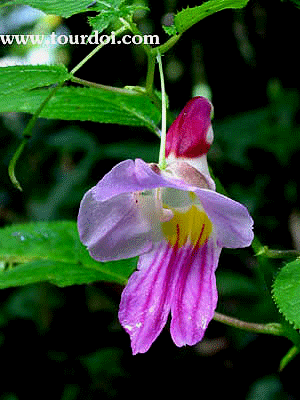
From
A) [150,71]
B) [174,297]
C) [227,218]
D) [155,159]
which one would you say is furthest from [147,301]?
[155,159]

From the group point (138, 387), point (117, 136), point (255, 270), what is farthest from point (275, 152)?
point (138, 387)

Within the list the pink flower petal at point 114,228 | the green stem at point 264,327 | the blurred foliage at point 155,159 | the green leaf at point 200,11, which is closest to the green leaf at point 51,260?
the green stem at point 264,327

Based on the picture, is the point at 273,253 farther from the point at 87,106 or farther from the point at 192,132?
the point at 87,106

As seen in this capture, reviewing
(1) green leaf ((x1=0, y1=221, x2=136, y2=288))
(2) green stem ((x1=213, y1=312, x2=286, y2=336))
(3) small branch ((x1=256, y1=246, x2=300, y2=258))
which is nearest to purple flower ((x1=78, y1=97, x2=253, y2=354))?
(3) small branch ((x1=256, y1=246, x2=300, y2=258))

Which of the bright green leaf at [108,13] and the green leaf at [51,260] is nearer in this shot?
the bright green leaf at [108,13]

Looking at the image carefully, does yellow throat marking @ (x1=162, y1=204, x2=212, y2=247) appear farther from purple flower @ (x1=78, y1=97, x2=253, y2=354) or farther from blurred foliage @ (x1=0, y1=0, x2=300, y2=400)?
blurred foliage @ (x1=0, y1=0, x2=300, y2=400)

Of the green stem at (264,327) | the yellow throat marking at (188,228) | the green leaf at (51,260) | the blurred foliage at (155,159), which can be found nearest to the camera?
the yellow throat marking at (188,228)

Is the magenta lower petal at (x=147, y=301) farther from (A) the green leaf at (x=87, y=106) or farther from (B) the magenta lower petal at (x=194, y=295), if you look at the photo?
(A) the green leaf at (x=87, y=106)

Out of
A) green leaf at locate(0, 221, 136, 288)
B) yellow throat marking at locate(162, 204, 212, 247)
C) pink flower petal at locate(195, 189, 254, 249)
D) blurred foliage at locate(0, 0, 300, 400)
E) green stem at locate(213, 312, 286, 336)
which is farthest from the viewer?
blurred foliage at locate(0, 0, 300, 400)
